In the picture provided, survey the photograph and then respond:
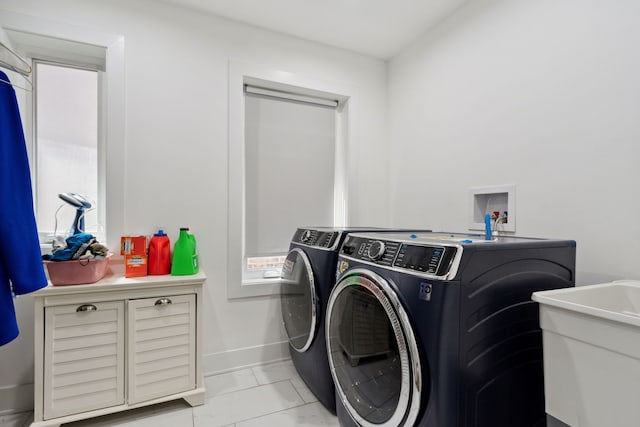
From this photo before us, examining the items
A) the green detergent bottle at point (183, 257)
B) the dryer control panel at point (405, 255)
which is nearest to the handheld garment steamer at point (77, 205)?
the green detergent bottle at point (183, 257)

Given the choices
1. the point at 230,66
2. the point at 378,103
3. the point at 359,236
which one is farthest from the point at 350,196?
the point at 230,66

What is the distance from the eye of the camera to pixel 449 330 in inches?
37.2

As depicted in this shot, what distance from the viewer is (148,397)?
1596mm

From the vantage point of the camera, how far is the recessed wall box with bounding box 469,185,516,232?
5.42 feet

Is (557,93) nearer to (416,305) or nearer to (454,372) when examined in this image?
(416,305)

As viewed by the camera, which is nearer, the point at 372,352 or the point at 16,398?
the point at 372,352

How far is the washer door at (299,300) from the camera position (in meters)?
1.68

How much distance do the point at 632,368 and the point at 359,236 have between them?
93 centimetres

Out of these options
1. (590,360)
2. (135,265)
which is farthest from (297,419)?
(590,360)

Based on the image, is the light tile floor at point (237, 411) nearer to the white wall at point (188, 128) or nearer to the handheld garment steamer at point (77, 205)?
the white wall at point (188, 128)

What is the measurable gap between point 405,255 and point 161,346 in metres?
1.37

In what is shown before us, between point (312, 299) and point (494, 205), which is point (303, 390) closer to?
point (312, 299)

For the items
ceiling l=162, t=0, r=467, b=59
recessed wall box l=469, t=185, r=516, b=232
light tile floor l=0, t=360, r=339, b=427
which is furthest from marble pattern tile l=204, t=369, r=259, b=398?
ceiling l=162, t=0, r=467, b=59

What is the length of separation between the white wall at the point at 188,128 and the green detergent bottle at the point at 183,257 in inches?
8.0
